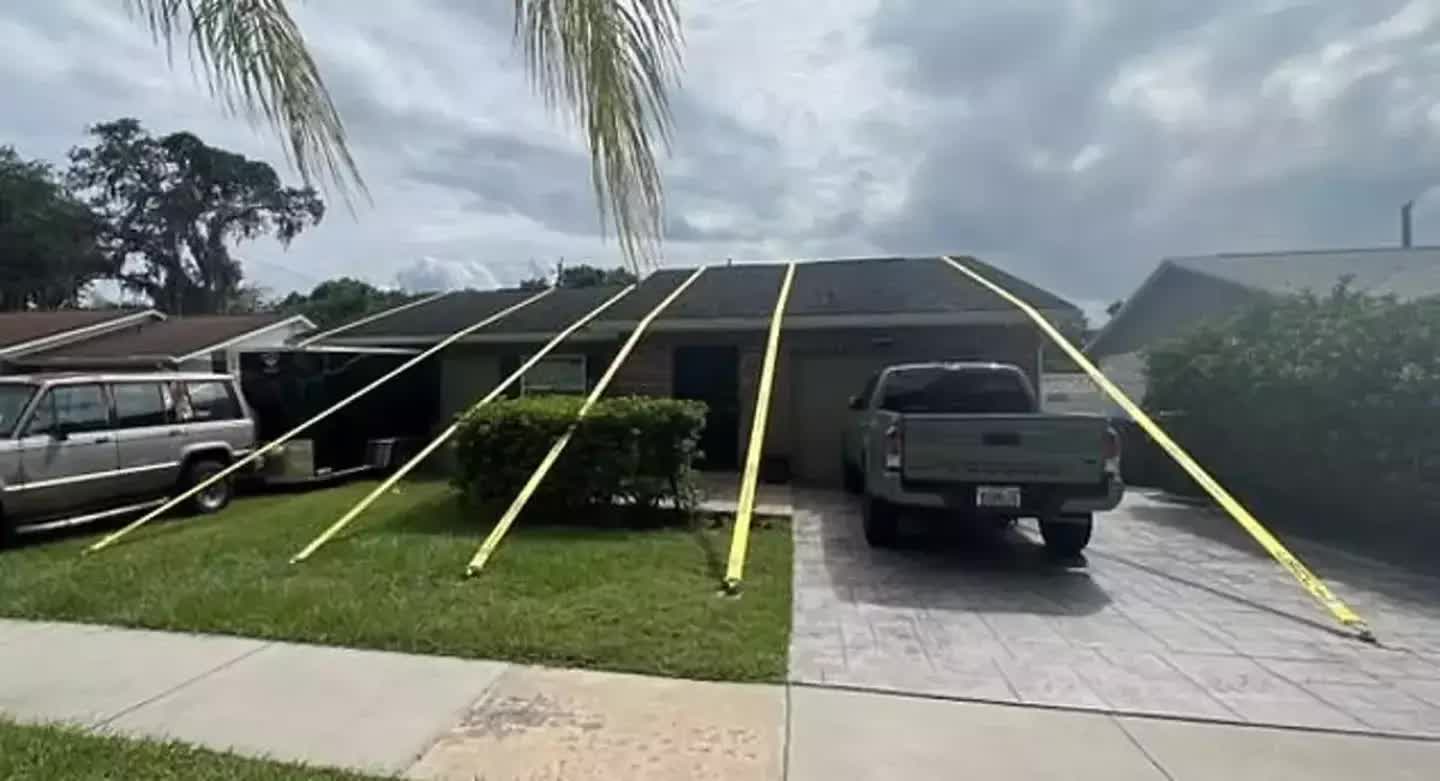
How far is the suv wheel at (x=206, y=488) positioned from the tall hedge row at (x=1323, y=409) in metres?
13.5

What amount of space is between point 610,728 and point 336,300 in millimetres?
39724

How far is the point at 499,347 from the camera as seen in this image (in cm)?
1630

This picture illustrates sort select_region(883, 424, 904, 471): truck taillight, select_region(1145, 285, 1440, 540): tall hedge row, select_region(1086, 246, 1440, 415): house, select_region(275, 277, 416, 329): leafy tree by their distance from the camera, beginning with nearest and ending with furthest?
select_region(883, 424, 904, 471): truck taillight
select_region(1145, 285, 1440, 540): tall hedge row
select_region(1086, 246, 1440, 415): house
select_region(275, 277, 416, 329): leafy tree

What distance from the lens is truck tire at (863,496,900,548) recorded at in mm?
8688

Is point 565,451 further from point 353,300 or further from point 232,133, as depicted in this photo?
point 353,300

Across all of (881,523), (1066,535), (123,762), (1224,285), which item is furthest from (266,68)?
(1224,285)

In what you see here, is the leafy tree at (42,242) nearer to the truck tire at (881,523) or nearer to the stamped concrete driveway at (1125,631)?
the truck tire at (881,523)

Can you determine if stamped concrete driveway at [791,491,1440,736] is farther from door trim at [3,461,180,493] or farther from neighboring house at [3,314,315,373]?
neighboring house at [3,314,315,373]

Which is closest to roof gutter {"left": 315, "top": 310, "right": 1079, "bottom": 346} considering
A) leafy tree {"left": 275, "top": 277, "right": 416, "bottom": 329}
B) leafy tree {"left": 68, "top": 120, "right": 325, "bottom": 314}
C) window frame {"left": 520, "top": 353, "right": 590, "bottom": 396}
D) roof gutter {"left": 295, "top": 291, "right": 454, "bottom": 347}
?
window frame {"left": 520, "top": 353, "right": 590, "bottom": 396}

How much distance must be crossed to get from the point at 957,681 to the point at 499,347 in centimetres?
1285

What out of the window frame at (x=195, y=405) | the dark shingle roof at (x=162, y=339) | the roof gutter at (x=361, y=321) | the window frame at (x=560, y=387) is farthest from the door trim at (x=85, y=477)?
the dark shingle roof at (x=162, y=339)

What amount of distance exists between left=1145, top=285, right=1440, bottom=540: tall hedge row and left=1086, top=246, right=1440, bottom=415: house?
2793mm

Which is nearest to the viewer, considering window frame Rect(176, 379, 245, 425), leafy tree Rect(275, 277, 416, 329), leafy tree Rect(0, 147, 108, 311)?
window frame Rect(176, 379, 245, 425)

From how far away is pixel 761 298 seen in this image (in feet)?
51.8
